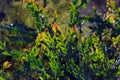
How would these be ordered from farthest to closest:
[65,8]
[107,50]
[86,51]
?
[65,8]
[107,50]
[86,51]

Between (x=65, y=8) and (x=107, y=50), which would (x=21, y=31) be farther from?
(x=65, y=8)

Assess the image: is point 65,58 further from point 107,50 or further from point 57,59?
point 107,50

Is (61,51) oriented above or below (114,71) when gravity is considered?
above

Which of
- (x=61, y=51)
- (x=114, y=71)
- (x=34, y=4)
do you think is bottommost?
(x=114, y=71)

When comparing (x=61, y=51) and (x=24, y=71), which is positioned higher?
(x=61, y=51)

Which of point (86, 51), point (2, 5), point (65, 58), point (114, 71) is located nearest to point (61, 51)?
point (65, 58)

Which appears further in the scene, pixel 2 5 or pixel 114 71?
pixel 2 5

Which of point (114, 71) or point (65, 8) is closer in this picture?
point (114, 71)

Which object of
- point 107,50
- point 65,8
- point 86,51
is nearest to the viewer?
point 86,51

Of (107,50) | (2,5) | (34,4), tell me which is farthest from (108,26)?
(2,5)
